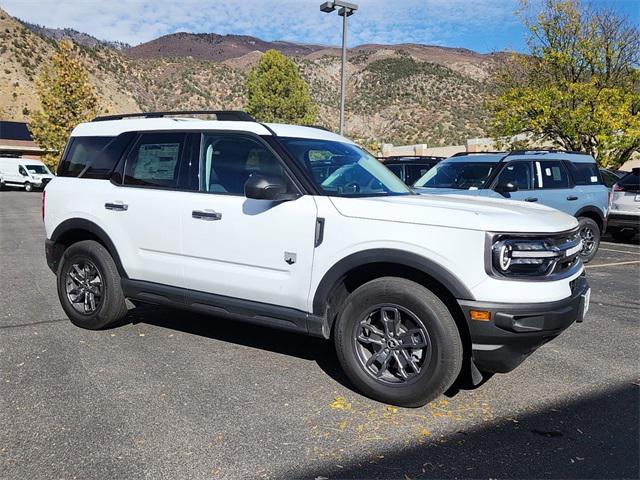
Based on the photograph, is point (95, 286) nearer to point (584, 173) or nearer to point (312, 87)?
point (584, 173)

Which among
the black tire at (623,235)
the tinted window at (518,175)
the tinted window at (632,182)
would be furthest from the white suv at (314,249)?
the black tire at (623,235)

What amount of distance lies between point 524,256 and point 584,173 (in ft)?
24.9

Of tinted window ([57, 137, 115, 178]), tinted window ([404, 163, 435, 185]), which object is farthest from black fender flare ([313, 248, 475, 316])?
tinted window ([404, 163, 435, 185])

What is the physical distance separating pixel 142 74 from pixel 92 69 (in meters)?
7.63

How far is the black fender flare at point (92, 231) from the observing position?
4875mm

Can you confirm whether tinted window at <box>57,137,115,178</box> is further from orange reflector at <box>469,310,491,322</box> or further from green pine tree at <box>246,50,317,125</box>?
green pine tree at <box>246,50,317,125</box>

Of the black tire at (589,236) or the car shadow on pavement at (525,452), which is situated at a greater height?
the black tire at (589,236)

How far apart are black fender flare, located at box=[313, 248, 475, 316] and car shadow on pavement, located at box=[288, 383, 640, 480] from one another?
2.77 feet

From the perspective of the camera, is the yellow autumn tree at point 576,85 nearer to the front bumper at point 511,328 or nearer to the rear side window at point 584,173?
the rear side window at point 584,173

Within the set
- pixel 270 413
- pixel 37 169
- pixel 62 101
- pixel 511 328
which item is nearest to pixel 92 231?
pixel 270 413

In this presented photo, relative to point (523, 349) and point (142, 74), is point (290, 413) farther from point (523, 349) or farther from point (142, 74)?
point (142, 74)

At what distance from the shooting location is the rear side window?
9711 millimetres

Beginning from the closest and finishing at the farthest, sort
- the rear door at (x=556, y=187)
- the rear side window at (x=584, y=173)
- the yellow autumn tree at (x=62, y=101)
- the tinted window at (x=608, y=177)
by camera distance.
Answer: the rear door at (x=556, y=187) < the rear side window at (x=584, y=173) < the tinted window at (x=608, y=177) < the yellow autumn tree at (x=62, y=101)

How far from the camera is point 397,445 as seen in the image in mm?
3066
